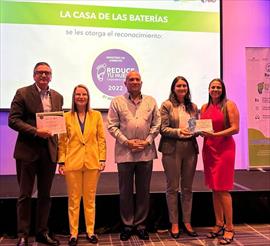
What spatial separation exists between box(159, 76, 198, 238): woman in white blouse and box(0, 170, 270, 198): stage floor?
1.43 feet

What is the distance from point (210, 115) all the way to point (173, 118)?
0.32 m

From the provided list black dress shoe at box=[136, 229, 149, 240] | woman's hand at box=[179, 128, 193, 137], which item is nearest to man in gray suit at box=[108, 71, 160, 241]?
black dress shoe at box=[136, 229, 149, 240]

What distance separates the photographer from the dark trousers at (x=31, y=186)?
110 inches

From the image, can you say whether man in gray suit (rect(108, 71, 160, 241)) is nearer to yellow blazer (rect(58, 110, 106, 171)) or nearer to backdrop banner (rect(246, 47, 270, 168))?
yellow blazer (rect(58, 110, 106, 171))

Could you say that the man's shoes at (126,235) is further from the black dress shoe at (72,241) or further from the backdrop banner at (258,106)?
the backdrop banner at (258,106)

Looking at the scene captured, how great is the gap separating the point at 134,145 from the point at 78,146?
466 millimetres

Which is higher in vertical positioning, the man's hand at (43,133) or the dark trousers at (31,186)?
the man's hand at (43,133)

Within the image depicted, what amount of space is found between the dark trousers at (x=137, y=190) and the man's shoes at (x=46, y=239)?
0.61m

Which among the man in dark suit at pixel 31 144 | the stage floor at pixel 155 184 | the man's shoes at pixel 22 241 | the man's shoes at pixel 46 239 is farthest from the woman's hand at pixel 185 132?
the man's shoes at pixel 22 241

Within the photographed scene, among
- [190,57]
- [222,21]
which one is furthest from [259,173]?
[222,21]

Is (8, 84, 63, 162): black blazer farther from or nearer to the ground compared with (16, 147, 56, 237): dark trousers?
farther from the ground

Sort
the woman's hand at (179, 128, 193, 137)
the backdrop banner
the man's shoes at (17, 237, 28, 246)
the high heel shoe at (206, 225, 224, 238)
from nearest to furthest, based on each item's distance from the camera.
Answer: the man's shoes at (17, 237, 28, 246), the woman's hand at (179, 128, 193, 137), the high heel shoe at (206, 225, 224, 238), the backdrop banner

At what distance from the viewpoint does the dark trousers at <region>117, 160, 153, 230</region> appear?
3078 mm

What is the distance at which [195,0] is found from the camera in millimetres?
4766
